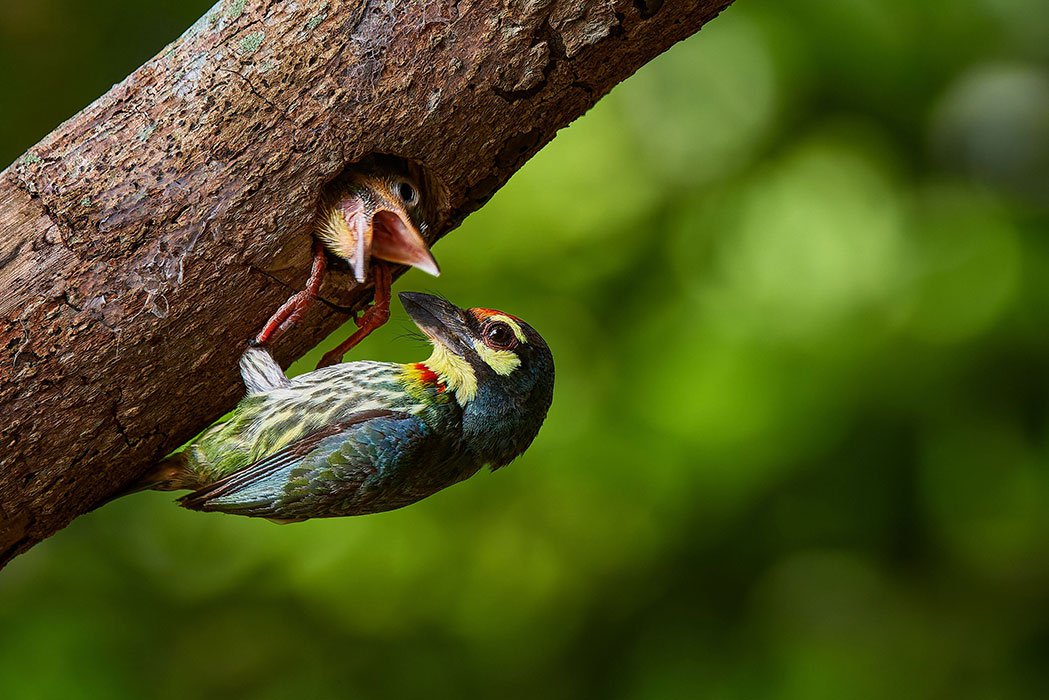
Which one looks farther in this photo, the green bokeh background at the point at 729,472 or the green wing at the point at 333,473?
the green bokeh background at the point at 729,472

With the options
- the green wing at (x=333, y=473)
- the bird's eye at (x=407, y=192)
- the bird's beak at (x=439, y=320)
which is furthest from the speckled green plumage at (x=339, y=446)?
the bird's eye at (x=407, y=192)

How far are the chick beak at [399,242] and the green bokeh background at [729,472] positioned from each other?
1.17 meters

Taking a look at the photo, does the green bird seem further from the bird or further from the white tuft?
the bird

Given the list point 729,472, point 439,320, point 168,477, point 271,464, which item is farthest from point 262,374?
point 729,472

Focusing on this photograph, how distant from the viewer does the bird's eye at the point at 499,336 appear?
2.64m

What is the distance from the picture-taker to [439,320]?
2.76 metres

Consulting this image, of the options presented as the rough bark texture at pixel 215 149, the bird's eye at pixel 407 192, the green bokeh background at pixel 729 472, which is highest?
the rough bark texture at pixel 215 149

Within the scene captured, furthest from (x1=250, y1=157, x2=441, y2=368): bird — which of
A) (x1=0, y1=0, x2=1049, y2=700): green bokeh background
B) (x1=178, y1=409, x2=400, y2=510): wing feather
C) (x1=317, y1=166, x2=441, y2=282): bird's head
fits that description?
(x1=0, y1=0, x2=1049, y2=700): green bokeh background

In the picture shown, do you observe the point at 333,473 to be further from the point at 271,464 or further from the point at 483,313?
the point at 483,313

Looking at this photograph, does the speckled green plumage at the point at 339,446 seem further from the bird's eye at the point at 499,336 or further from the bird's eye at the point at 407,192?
the bird's eye at the point at 407,192

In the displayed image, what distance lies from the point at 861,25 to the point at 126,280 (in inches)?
110

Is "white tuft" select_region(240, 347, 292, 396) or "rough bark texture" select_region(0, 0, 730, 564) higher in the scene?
"rough bark texture" select_region(0, 0, 730, 564)

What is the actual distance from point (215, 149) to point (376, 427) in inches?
27.7

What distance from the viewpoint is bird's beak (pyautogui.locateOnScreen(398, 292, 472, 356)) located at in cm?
272
